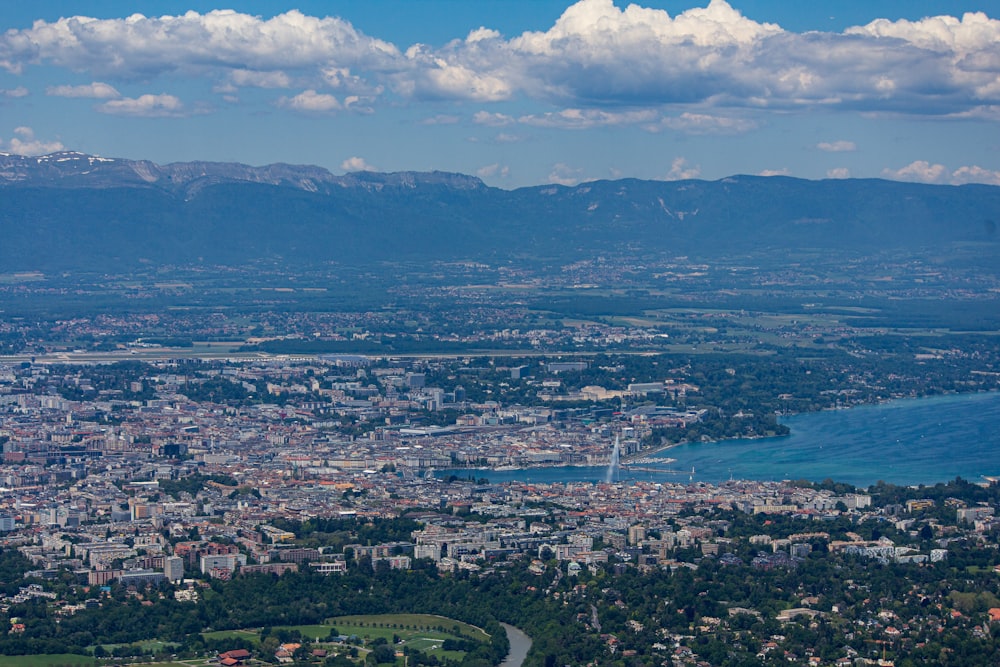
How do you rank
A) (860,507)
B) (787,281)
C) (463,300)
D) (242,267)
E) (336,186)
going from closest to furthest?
(860,507), (463,300), (787,281), (242,267), (336,186)

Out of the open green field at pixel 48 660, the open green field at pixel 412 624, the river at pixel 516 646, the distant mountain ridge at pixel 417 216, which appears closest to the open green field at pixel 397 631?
the open green field at pixel 412 624

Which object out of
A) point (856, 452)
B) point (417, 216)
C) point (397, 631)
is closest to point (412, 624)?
point (397, 631)

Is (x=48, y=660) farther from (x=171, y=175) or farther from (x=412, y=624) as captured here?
(x=171, y=175)

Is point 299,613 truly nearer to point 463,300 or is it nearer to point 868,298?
point 463,300

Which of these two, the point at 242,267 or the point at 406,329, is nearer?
the point at 406,329

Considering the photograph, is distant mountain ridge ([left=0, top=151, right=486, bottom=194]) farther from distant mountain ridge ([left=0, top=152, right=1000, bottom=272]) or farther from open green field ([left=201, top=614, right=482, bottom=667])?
open green field ([left=201, top=614, right=482, bottom=667])

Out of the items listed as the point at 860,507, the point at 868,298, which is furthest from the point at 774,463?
the point at 868,298

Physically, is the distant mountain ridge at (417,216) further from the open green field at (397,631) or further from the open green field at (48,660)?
the open green field at (48,660)
